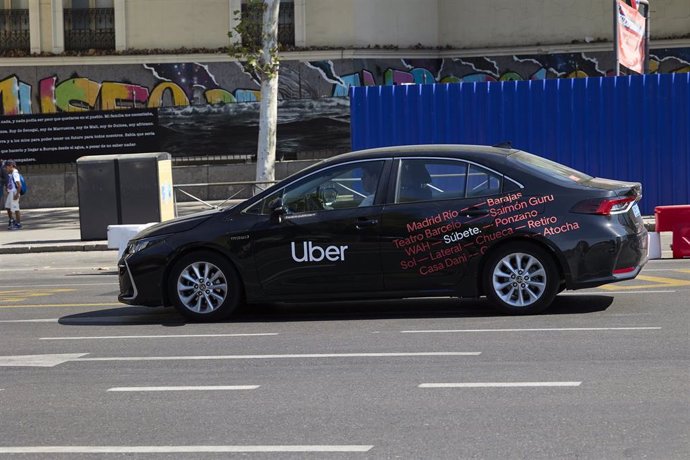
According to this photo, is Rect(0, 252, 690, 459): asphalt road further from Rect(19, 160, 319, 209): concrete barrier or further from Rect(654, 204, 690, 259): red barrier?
Rect(19, 160, 319, 209): concrete barrier

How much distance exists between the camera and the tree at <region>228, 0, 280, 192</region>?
2438 centimetres


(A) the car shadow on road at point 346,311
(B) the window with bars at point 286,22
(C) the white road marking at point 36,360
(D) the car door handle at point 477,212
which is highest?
(B) the window with bars at point 286,22

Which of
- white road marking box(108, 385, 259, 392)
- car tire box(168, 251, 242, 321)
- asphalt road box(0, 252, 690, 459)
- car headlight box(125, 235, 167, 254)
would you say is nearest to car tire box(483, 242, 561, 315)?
asphalt road box(0, 252, 690, 459)

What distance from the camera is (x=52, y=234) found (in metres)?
23.5

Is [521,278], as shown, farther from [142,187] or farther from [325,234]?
[142,187]

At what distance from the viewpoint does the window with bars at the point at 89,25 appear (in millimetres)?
34219

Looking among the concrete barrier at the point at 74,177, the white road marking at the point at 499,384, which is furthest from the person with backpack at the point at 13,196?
the white road marking at the point at 499,384

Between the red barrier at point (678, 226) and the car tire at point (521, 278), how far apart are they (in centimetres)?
540

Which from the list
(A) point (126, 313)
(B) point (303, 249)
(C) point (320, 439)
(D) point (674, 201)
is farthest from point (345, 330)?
(D) point (674, 201)

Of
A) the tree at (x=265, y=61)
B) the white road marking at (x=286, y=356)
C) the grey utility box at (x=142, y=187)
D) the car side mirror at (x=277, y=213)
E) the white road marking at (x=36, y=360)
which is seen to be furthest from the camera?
the tree at (x=265, y=61)

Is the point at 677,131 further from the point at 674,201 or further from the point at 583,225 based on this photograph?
the point at 583,225

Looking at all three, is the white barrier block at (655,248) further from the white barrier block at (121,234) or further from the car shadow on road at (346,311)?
the white barrier block at (121,234)

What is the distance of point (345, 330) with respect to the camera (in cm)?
1027

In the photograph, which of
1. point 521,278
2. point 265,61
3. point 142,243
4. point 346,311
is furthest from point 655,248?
point 265,61
